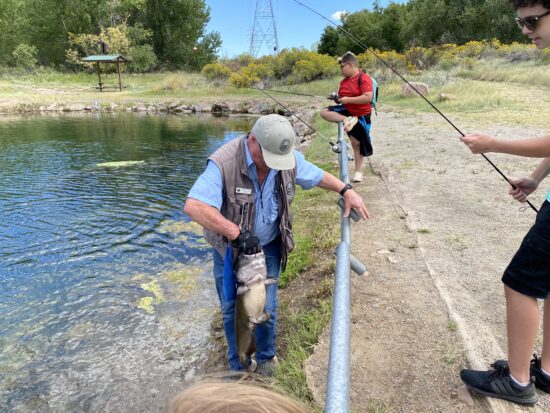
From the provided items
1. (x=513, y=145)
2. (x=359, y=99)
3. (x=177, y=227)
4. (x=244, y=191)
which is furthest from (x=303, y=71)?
(x=513, y=145)

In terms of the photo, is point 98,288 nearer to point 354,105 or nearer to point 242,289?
point 242,289

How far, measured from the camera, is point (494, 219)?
5.35 m

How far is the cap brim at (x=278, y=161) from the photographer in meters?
2.83

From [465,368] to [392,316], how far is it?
790 millimetres

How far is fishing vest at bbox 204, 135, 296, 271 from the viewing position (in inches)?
116

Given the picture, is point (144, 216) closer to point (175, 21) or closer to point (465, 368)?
point (465, 368)

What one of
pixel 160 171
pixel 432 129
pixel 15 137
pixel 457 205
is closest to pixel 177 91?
pixel 15 137

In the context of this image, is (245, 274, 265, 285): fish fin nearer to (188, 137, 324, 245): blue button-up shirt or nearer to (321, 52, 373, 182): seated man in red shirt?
(188, 137, 324, 245): blue button-up shirt

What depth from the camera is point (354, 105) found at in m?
6.64

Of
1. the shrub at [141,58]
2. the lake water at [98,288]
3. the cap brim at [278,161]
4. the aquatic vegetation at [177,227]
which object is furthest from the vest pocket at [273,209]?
the shrub at [141,58]

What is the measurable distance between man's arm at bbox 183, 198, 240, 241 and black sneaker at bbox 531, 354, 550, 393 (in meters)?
2.10

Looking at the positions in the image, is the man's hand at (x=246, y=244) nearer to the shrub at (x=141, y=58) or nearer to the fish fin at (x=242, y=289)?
the fish fin at (x=242, y=289)

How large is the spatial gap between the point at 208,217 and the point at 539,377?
91.2 inches

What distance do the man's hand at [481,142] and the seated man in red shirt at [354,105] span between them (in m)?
3.86
